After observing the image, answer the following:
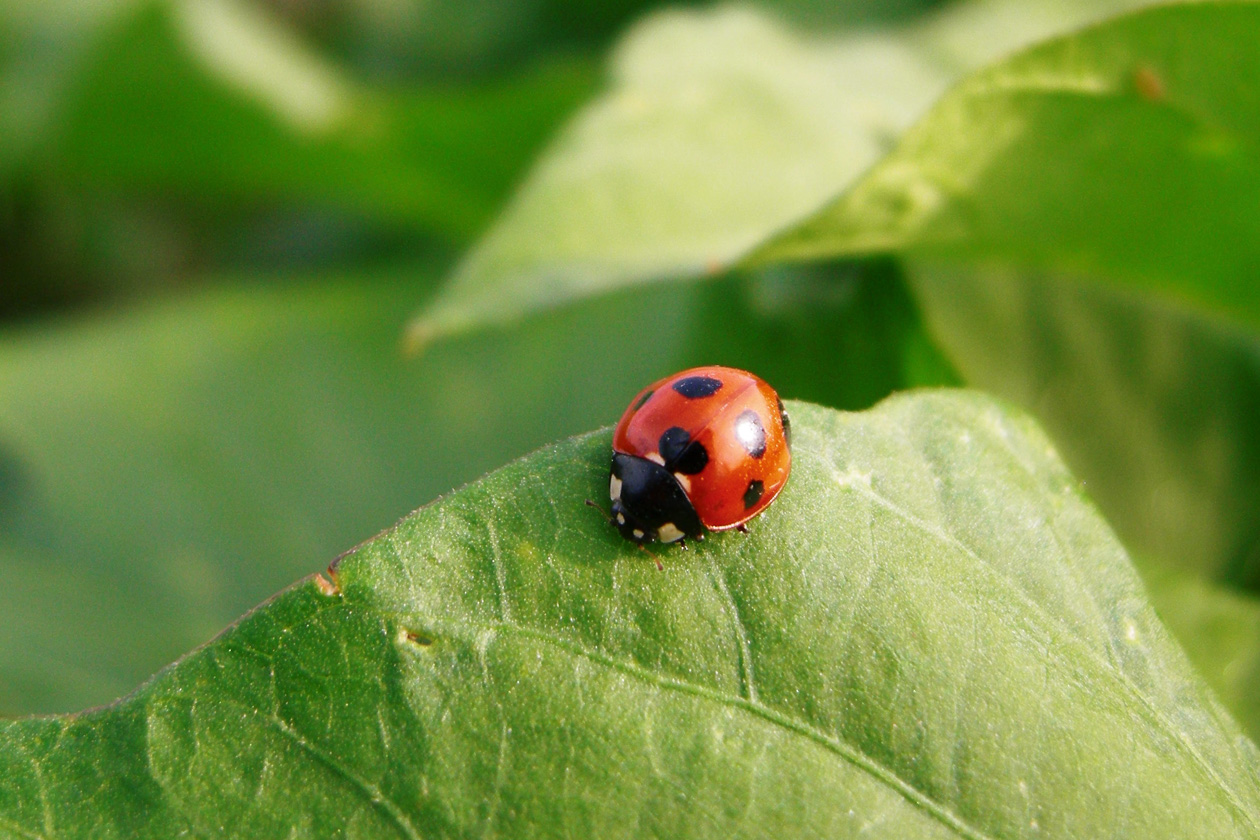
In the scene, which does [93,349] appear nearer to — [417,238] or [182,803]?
[417,238]

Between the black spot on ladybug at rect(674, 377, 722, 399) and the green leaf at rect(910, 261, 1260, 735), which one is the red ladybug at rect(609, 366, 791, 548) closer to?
the black spot on ladybug at rect(674, 377, 722, 399)

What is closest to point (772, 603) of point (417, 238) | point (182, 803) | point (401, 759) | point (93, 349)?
point (401, 759)

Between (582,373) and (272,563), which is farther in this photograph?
(582,373)

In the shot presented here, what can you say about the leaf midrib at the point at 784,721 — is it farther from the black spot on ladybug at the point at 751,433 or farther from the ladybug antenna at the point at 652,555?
the black spot on ladybug at the point at 751,433

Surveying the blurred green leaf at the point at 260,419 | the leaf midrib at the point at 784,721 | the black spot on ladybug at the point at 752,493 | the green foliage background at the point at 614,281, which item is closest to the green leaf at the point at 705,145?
the green foliage background at the point at 614,281

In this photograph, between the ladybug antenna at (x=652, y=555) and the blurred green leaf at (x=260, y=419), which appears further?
the blurred green leaf at (x=260, y=419)

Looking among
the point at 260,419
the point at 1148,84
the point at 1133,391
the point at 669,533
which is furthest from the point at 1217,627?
the point at 260,419

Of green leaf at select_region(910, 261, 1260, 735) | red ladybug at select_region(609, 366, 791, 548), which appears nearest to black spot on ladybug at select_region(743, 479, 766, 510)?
red ladybug at select_region(609, 366, 791, 548)

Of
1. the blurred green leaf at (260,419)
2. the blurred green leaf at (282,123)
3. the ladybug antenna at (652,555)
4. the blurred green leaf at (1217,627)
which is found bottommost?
the blurred green leaf at (1217,627)
